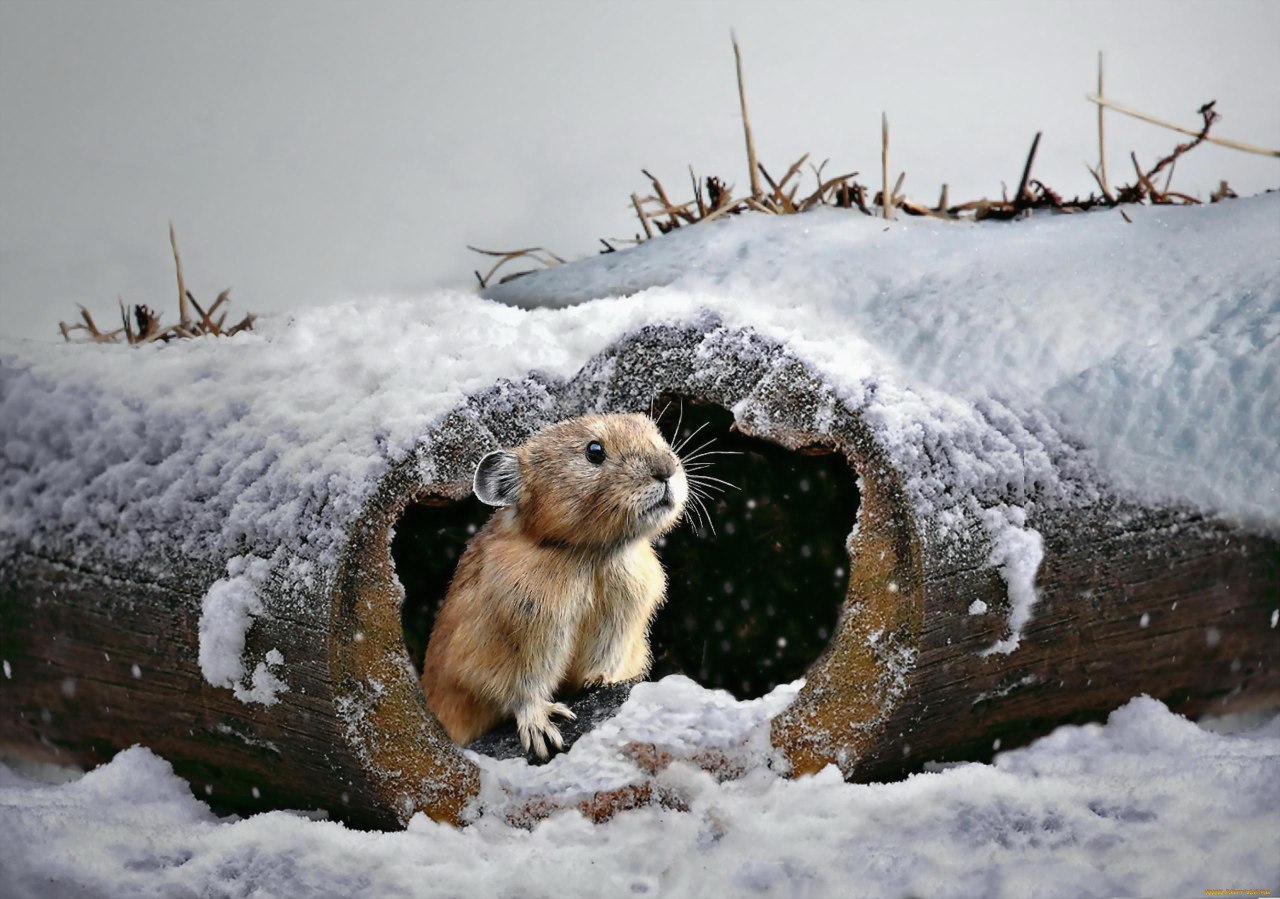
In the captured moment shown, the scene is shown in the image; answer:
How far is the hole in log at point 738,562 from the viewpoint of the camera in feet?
10.3

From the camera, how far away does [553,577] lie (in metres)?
3.05

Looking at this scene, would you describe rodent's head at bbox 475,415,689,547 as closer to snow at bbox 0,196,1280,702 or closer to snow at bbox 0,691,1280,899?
snow at bbox 0,196,1280,702

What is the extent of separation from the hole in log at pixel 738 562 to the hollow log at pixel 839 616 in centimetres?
23

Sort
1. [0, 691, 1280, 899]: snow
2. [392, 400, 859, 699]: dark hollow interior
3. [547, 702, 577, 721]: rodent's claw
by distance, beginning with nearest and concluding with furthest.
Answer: [0, 691, 1280, 899]: snow → [547, 702, 577, 721]: rodent's claw → [392, 400, 859, 699]: dark hollow interior

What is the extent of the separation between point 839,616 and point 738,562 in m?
0.65

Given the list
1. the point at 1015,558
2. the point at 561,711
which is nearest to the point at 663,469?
the point at 561,711

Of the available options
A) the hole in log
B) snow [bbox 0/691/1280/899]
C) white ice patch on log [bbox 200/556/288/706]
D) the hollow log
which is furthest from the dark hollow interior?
snow [bbox 0/691/1280/899]

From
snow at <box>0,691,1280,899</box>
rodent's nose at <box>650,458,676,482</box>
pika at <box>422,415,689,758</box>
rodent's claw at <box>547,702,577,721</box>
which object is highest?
rodent's nose at <box>650,458,676,482</box>

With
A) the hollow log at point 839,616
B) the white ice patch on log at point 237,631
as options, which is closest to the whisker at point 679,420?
the hollow log at point 839,616

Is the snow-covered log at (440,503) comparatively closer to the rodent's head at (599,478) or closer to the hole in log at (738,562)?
the rodent's head at (599,478)

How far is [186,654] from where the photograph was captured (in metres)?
2.85

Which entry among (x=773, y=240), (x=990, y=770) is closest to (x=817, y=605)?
(x=990, y=770)

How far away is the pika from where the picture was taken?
9.42 feet

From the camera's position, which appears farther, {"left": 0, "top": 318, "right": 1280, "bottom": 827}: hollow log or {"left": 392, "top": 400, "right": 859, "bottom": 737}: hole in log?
{"left": 392, "top": 400, "right": 859, "bottom": 737}: hole in log
